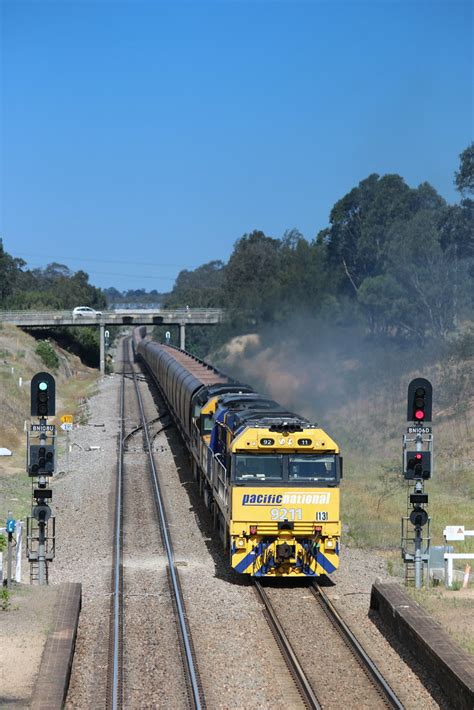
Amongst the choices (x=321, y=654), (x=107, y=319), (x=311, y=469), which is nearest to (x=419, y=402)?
(x=311, y=469)

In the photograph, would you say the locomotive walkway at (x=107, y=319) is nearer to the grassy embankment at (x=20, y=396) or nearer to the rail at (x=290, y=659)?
the grassy embankment at (x=20, y=396)

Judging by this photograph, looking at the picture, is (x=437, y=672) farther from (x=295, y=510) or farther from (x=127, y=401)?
(x=127, y=401)

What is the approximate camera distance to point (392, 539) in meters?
24.7

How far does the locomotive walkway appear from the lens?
93062 millimetres

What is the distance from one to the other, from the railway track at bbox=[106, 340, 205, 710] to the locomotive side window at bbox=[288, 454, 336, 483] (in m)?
3.09

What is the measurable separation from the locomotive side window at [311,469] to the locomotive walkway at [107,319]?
74.6 meters

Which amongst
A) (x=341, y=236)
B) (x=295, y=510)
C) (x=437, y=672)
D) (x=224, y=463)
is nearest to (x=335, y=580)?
(x=295, y=510)

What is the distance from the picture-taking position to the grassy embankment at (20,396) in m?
32.1

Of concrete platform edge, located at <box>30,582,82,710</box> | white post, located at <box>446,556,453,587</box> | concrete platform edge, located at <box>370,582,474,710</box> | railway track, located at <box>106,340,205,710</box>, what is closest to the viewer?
concrete platform edge, located at <box>30,582,82,710</box>

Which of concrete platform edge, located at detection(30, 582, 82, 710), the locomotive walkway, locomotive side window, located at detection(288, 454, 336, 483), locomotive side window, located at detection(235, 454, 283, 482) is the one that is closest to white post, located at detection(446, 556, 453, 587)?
locomotive side window, located at detection(288, 454, 336, 483)

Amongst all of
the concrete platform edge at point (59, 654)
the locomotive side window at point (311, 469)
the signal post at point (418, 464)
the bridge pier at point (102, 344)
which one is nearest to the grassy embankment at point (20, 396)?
the bridge pier at point (102, 344)

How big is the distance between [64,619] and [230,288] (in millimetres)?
97063

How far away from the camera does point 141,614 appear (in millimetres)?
17609

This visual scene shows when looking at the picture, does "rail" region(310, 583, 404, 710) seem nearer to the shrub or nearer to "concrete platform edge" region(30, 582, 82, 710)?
"concrete platform edge" region(30, 582, 82, 710)
